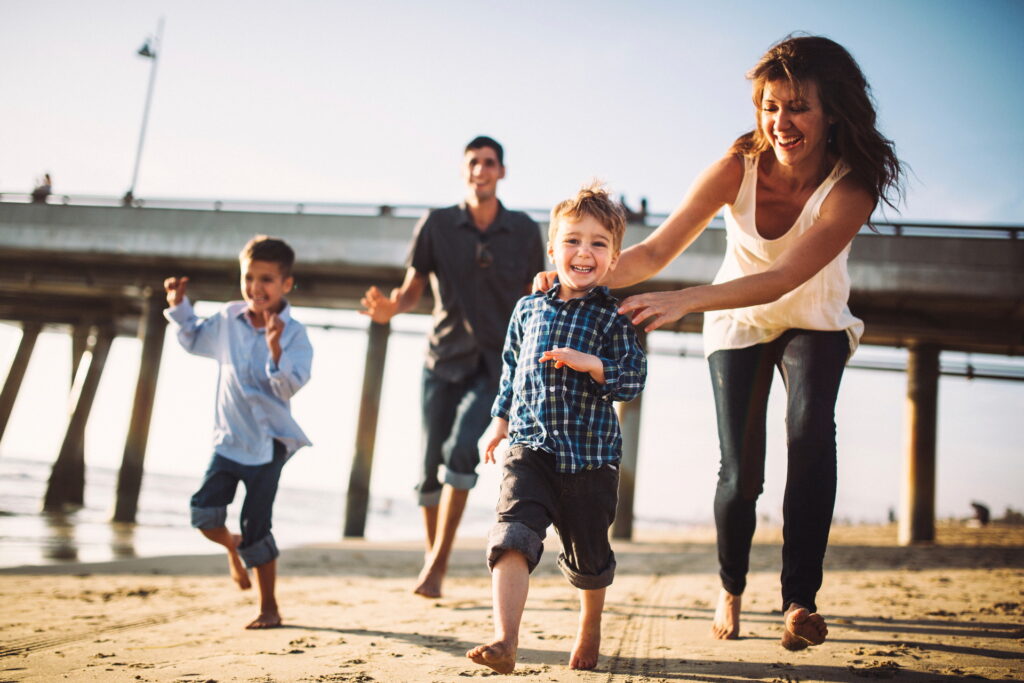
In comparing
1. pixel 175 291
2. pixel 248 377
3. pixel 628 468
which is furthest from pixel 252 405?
pixel 628 468

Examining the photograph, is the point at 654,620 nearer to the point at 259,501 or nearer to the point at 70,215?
the point at 259,501

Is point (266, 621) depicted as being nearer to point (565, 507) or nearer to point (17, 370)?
point (565, 507)

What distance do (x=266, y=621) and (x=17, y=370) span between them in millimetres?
23611

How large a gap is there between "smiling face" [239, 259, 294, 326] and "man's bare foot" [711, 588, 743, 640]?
2504 mm

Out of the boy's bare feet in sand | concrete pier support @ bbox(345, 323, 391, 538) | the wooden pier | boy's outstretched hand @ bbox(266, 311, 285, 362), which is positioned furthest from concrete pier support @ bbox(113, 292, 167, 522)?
the boy's bare feet in sand

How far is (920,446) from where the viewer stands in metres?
14.7

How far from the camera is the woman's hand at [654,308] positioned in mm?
2100

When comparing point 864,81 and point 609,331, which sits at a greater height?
point 864,81

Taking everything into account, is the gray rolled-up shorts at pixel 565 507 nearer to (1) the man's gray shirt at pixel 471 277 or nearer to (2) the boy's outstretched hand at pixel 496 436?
(2) the boy's outstretched hand at pixel 496 436

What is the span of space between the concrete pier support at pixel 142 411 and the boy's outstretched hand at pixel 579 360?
14067mm

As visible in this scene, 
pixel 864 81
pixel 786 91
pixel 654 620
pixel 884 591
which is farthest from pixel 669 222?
pixel 884 591

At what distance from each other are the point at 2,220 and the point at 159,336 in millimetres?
4148

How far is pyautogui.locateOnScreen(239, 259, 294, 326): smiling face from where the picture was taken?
11.8 feet

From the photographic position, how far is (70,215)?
15.2m
